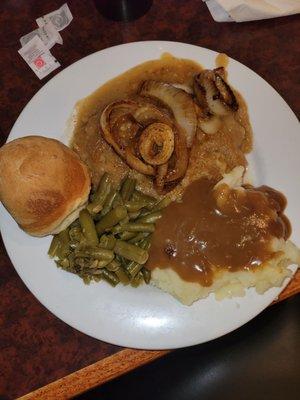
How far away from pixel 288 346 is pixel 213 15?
6.27 ft

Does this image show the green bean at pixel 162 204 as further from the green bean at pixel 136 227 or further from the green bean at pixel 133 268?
the green bean at pixel 133 268

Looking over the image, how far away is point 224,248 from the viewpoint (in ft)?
7.88

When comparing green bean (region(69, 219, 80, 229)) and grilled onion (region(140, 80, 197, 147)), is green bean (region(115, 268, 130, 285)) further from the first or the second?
grilled onion (region(140, 80, 197, 147))

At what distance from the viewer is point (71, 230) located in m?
2.46

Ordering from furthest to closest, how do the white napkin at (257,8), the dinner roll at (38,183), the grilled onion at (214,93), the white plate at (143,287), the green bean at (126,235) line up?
the white napkin at (257,8) → the grilled onion at (214,93) → the green bean at (126,235) → the white plate at (143,287) → the dinner roll at (38,183)

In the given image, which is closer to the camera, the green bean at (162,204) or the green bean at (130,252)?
the green bean at (130,252)

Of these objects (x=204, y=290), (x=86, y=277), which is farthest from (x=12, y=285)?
(x=204, y=290)

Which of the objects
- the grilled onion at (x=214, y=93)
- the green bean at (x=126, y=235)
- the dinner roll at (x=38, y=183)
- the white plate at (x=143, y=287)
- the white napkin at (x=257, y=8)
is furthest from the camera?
the white napkin at (x=257, y=8)

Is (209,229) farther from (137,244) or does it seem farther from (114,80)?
(114,80)

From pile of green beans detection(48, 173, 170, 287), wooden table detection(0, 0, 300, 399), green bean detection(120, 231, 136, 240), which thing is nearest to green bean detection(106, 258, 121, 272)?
pile of green beans detection(48, 173, 170, 287)

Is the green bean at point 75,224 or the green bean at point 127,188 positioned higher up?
the green bean at point 127,188

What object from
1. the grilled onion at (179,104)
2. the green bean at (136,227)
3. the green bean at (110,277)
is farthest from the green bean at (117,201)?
the grilled onion at (179,104)

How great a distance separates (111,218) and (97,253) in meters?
0.17

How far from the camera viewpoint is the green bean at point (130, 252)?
238 cm
